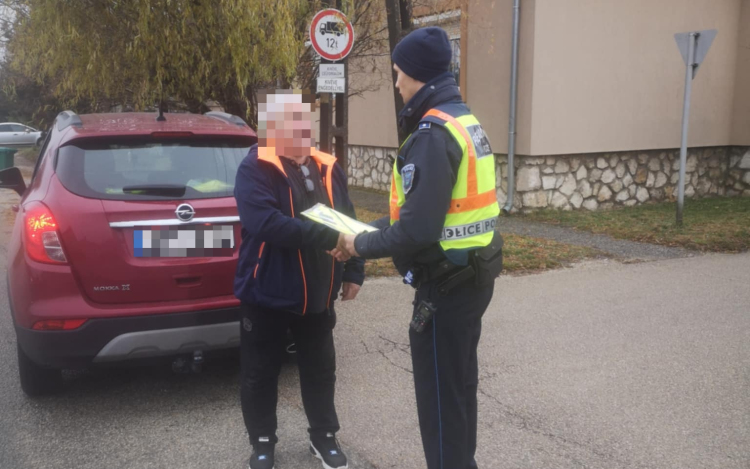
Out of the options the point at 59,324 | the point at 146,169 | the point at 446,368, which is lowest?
the point at 59,324

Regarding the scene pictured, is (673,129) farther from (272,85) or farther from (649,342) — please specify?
(649,342)

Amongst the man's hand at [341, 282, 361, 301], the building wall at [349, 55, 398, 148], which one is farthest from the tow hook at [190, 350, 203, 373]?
the building wall at [349, 55, 398, 148]

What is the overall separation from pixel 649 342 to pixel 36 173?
4.42m

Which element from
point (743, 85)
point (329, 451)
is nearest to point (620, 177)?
point (743, 85)

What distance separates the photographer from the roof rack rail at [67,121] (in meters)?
4.28

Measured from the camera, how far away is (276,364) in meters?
3.31

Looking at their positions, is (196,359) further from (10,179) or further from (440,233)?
(10,179)

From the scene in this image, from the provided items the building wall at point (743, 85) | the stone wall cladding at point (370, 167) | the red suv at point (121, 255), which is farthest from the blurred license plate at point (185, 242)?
the building wall at point (743, 85)

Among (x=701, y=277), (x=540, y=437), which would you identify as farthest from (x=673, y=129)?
(x=540, y=437)

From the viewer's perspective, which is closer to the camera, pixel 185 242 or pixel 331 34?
pixel 185 242

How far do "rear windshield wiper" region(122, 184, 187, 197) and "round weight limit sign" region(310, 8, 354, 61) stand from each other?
3.78 meters

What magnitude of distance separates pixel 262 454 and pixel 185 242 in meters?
1.23

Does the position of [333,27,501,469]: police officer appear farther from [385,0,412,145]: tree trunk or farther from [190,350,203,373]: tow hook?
[385,0,412,145]: tree trunk

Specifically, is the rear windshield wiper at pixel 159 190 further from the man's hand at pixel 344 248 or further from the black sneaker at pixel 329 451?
the black sneaker at pixel 329 451
